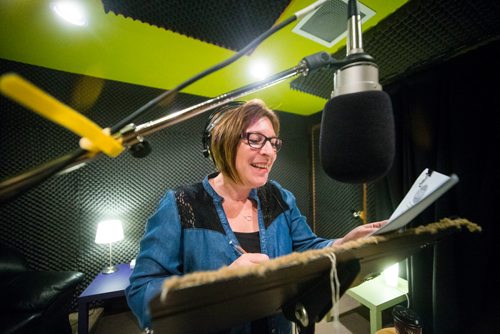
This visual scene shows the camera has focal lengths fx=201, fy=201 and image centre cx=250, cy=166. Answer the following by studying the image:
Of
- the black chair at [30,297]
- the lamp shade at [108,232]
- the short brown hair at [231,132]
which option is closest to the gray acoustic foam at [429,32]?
the short brown hair at [231,132]

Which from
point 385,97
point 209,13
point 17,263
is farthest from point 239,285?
point 17,263

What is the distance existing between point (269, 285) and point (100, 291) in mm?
2388

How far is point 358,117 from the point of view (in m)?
0.50

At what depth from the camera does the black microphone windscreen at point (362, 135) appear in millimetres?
496

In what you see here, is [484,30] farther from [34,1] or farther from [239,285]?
[34,1]

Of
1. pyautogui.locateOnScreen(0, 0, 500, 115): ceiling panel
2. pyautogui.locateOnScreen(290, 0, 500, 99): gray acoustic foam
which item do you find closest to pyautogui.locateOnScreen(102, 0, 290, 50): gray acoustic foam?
pyautogui.locateOnScreen(0, 0, 500, 115): ceiling panel

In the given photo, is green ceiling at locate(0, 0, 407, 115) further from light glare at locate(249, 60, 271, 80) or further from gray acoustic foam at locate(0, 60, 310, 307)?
gray acoustic foam at locate(0, 60, 310, 307)

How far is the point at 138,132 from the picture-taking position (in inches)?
16.2

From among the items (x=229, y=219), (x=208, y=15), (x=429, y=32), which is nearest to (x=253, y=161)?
(x=229, y=219)

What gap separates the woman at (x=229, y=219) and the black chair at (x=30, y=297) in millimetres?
1787

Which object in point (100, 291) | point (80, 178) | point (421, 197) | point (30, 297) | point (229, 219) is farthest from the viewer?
point (80, 178)

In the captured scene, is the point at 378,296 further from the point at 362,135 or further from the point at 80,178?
the point at 80,178

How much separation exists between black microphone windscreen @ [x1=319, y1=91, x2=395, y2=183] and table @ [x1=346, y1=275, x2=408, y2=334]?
2.07 metres

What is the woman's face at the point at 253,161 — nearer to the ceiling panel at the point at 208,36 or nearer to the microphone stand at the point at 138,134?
the microphone stand at the point at 138,134
